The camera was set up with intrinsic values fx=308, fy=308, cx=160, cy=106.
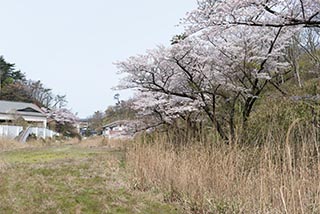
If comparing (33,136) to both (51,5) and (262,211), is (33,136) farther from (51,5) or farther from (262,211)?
(262,211)

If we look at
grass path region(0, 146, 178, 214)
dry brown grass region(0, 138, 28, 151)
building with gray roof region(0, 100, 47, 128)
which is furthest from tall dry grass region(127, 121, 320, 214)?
building with gray roof region(0, 100, 47, 128)

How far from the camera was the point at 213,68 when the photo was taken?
7277 mm

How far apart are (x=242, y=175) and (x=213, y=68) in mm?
4310

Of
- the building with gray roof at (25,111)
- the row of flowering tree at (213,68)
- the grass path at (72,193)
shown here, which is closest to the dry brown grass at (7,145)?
the row of flowering tree at (213,68)

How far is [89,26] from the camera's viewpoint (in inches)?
409

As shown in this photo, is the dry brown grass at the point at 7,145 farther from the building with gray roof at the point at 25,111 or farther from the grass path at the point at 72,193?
the building with gray roof at the point at 25,111

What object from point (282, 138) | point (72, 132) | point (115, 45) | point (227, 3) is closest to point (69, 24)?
point (115, 45)

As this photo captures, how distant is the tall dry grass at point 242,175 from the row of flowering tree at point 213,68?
1.64 meters

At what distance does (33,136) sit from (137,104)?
1134cm

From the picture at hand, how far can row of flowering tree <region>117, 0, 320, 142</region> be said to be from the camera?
612 cm

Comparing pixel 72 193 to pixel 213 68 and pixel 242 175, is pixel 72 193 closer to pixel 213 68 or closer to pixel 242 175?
pixel 242 175

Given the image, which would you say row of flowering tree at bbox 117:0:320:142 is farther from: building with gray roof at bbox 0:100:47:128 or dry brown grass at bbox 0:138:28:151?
building with gray roof at bbox 0:100:47:128

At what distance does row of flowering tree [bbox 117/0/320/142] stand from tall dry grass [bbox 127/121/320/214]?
5.39 ft

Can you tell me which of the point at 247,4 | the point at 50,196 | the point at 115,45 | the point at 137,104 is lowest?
the point at 50,196
